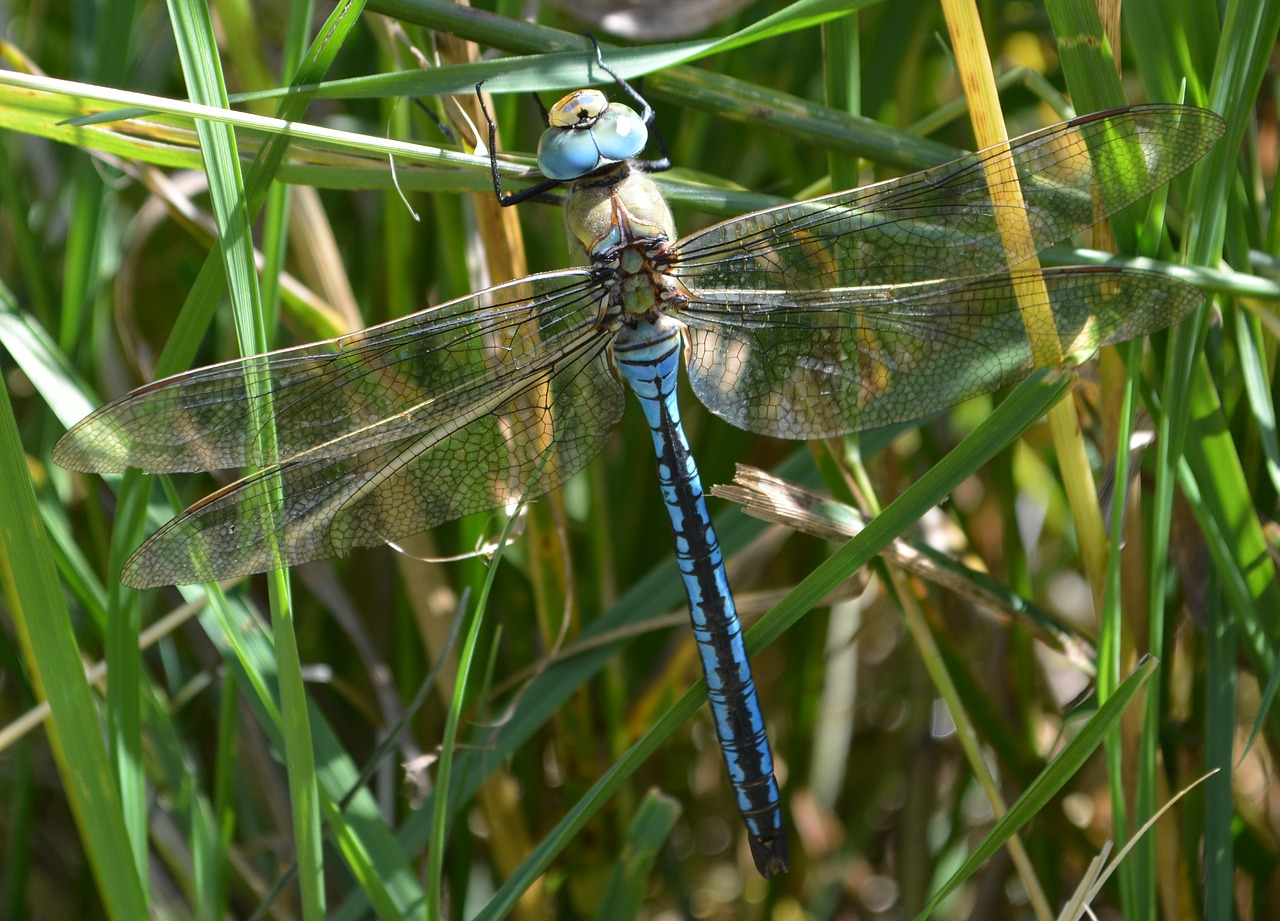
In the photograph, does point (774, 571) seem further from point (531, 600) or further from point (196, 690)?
point (196, 690)

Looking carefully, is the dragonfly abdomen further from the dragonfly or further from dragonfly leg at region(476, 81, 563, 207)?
dragonfly leg at region(476, 81, 563, 207)

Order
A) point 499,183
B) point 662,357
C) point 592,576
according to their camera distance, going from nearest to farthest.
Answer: point 499,183 < point 662,357 < point 592,576

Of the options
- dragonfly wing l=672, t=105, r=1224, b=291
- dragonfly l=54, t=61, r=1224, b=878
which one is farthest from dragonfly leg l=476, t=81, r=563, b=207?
dragonfly wing l=672, t=105, r=1224, b=291

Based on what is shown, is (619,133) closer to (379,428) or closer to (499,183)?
(499,183)

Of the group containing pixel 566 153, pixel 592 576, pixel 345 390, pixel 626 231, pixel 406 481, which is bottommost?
pixel 592 576

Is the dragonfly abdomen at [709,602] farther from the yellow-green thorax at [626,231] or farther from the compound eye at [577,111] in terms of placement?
the compound eye at [577,111]

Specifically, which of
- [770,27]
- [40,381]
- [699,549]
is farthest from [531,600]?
[770,27]

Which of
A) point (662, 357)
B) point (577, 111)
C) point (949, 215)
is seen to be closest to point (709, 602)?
point (662, 357)

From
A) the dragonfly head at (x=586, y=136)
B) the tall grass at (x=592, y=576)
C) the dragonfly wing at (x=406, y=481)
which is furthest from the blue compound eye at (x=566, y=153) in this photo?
the dragonfly wing at (x=406, y=481)
